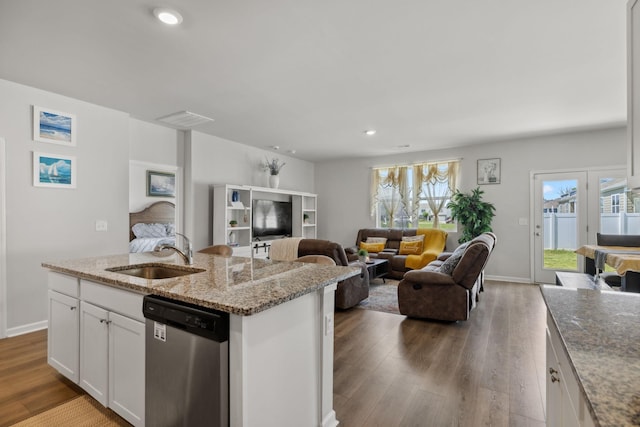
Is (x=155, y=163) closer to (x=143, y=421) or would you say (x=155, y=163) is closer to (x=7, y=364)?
(x=7, y=364)

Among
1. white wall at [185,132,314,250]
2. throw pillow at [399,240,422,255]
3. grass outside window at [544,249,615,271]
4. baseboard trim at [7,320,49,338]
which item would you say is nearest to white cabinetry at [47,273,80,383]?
baseboard trim at [7,320,49,338]

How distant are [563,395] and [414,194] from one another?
6.03 m

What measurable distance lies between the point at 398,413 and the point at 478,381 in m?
0.77

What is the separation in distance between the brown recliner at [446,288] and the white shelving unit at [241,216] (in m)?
2.77

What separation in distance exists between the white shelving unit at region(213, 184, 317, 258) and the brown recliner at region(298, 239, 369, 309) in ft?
5.73

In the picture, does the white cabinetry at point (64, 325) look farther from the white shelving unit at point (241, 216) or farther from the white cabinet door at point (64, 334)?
the white shelving unit at point (241, 216)

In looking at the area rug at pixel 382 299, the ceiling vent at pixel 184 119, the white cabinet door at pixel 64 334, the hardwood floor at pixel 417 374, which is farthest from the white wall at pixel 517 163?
the white cabinet door at pixel 64 334

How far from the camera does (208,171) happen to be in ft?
17.7

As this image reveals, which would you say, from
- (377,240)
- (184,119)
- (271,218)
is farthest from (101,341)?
(377,240)

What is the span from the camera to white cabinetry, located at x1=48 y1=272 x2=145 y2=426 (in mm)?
1696

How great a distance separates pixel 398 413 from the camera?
1969 mm

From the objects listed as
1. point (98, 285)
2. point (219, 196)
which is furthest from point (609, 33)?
point (219, 196)

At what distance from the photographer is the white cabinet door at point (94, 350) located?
1884 millimetres

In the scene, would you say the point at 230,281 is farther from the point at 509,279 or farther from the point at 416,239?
the point at 509,279
